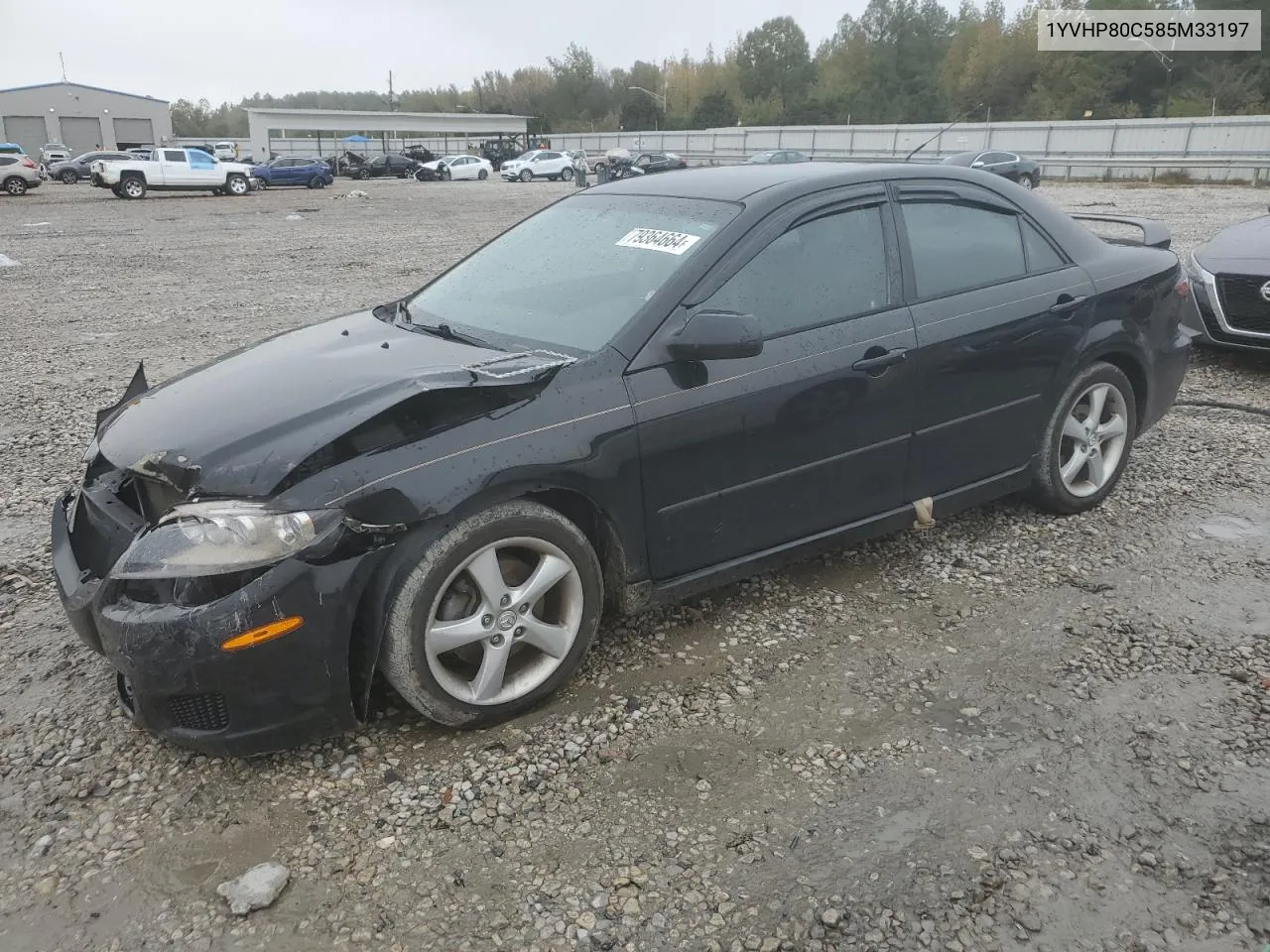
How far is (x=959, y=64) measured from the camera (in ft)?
271

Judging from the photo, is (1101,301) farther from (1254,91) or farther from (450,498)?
(1254,91)

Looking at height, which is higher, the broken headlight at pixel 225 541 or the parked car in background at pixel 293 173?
the parked car in background at pixel 293 173

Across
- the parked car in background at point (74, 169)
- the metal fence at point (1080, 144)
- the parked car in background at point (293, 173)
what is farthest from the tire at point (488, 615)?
the parked car in background at point (74, 169)

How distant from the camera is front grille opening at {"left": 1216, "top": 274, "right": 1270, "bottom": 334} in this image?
662 centimetres

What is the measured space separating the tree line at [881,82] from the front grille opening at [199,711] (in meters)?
63.5

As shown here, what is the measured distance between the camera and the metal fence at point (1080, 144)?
32719 millimetres

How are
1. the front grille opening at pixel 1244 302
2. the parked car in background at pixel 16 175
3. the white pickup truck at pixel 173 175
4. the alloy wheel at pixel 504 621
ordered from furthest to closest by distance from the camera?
the parked car in background at pixel 16 175 < the white pickup truck at pixel 173 175 < the front grille opening at pixel 1244 302 < the alloy wheel at pixel 504 621

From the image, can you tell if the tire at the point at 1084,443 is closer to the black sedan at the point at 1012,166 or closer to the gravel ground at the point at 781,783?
the gravel ground at the point at 781,783

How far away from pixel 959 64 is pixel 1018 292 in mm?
90268

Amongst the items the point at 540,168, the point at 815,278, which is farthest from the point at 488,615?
the point at 540,168

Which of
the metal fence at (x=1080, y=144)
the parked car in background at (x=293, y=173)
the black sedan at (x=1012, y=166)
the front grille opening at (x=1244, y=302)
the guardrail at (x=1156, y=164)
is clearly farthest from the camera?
the parked car in background at (x=293, y=173)

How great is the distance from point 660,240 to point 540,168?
42763mm

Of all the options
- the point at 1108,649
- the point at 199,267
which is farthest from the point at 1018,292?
the point at 199,267

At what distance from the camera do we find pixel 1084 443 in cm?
443
